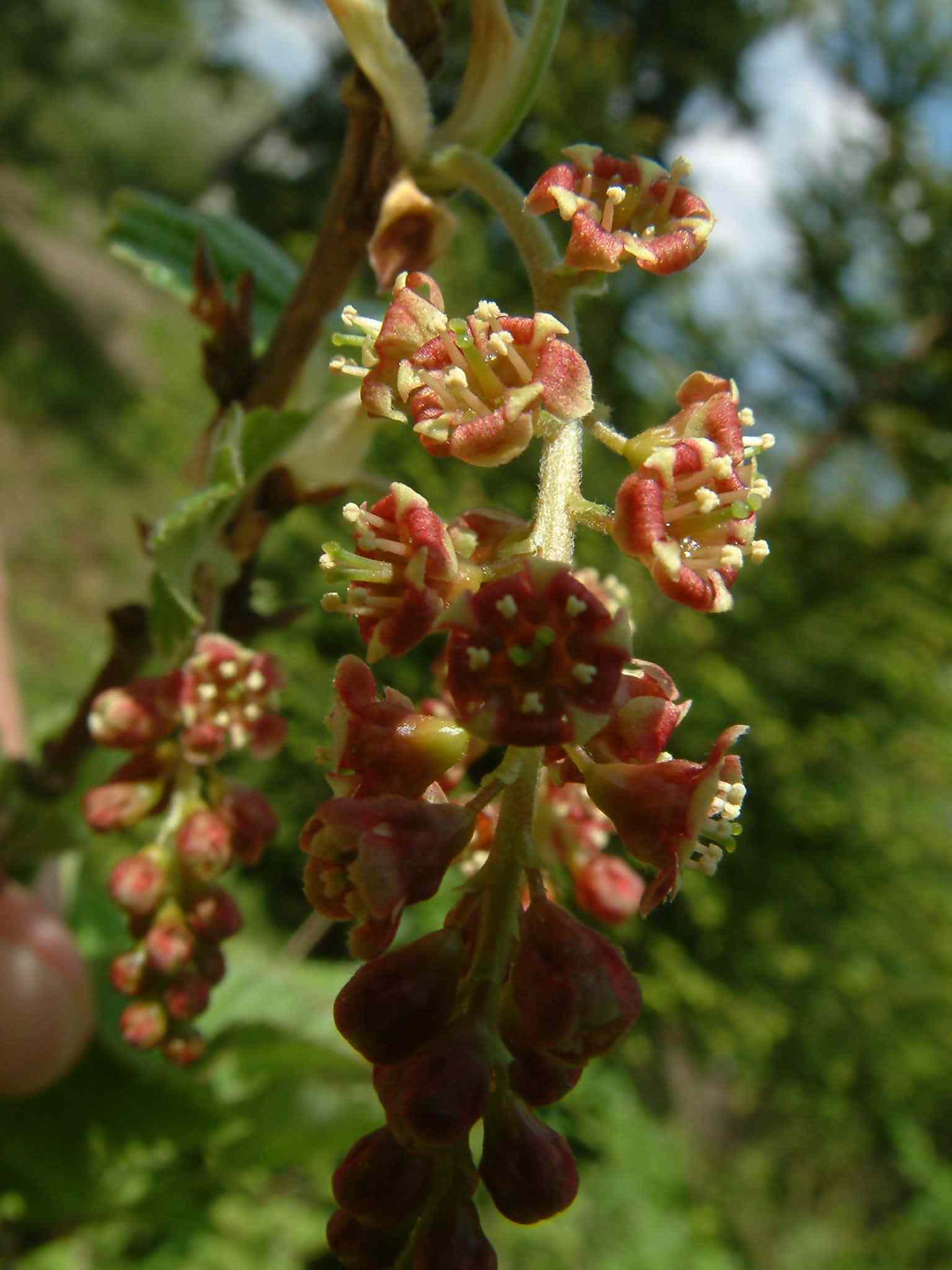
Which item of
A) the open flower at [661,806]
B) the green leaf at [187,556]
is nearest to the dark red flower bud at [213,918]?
the green leaf at [187,556]

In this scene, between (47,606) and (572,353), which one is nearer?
(572,353)

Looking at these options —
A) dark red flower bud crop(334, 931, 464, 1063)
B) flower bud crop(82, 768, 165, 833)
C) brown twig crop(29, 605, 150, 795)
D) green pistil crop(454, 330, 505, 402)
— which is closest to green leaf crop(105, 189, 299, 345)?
brown twig crop(29, 605, 150, 795)

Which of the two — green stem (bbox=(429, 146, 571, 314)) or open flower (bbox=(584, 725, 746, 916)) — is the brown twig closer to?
green stem (bbox=(429, 146, 571, 314))

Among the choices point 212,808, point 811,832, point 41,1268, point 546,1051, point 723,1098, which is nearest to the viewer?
point 546,1051

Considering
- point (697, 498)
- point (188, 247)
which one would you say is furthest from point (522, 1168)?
point (188, 247)

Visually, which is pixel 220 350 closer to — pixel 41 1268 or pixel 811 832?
pixel 41 1268

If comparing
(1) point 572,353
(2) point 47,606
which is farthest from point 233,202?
(1) point 572,353
